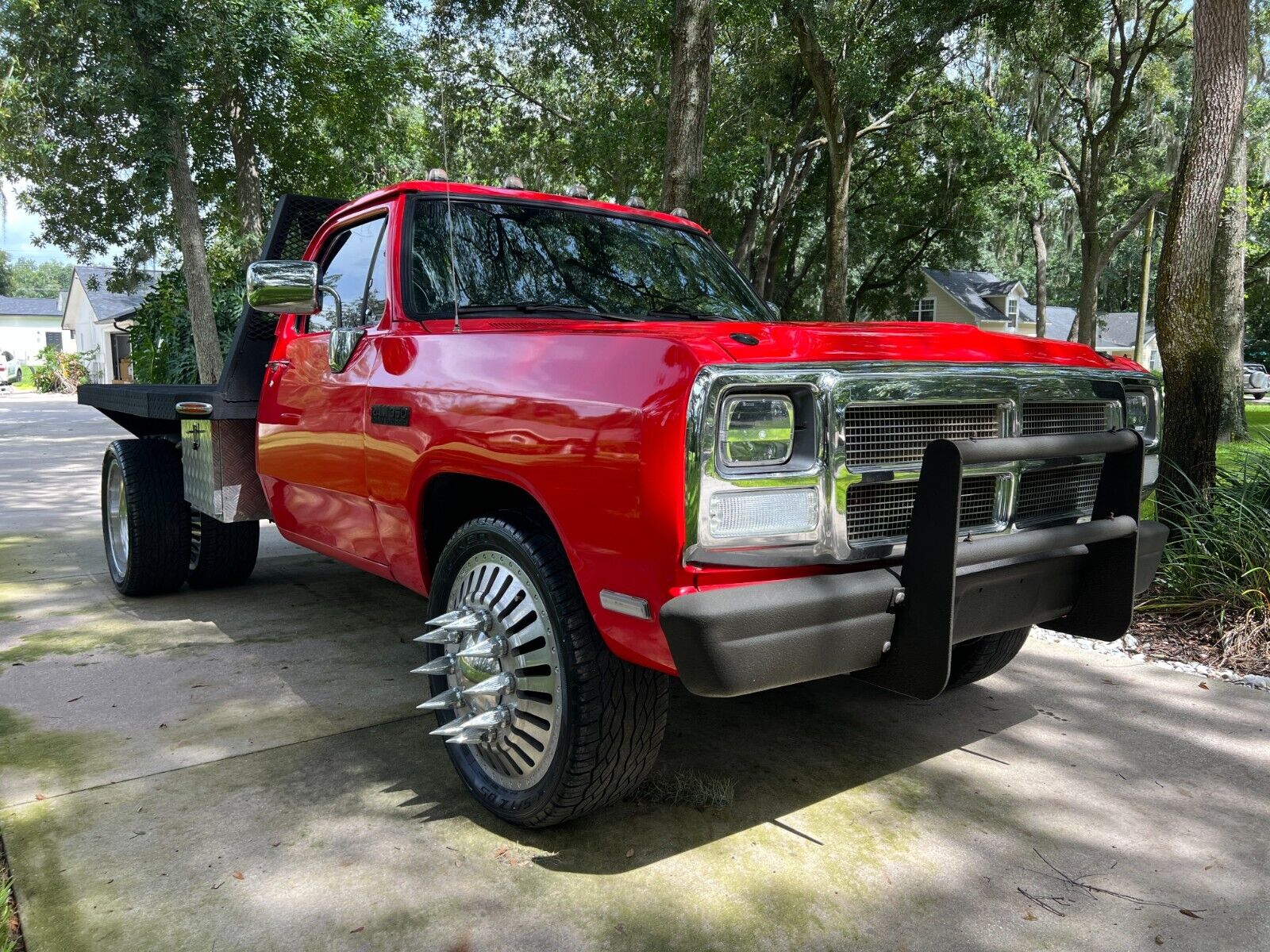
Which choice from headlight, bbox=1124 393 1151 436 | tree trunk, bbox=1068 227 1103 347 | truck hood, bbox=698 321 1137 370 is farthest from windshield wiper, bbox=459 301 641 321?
tree trunk, bbox=1068 227 1103 347

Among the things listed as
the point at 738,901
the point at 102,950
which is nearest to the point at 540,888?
the point at 738,901

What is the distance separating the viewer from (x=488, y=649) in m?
2.77

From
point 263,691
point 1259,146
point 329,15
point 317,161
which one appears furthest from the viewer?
point 1259,146

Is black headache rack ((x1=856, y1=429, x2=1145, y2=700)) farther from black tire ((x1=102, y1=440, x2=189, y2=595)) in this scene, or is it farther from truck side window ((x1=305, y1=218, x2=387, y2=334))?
black tire ((x1=102, y1=440, x2=189, y2=595))

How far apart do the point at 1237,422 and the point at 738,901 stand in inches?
526

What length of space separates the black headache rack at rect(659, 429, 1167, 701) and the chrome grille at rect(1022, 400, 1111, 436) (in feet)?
0.44

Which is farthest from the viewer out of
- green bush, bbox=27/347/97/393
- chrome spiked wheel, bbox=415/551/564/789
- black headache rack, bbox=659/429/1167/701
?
green bush, bbox=27/347/97/393

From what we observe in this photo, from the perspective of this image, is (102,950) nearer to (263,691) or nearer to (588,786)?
(588,786)

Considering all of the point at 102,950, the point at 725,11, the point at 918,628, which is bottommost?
the point at 102,950

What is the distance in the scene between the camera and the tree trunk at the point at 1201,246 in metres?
5.27

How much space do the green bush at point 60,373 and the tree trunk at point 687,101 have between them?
36510mm

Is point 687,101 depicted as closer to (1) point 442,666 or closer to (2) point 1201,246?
(2) point 1201,246

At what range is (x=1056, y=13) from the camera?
17.6m

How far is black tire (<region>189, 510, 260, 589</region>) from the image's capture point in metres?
5.54
